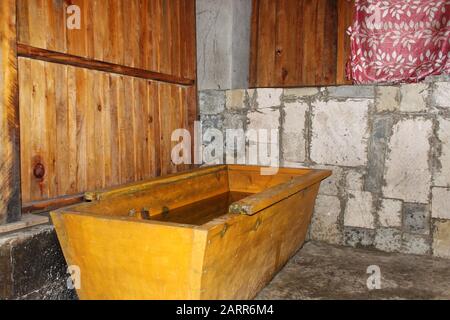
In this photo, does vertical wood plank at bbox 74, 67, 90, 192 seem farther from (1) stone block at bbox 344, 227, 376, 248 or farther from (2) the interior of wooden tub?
(1) stone block at bbox 344, 227, 376, 248

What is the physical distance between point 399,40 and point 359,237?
1.64 metres

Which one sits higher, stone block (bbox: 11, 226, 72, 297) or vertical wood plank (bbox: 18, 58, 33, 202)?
vertical wood plank (bbox: 18, 58, 33, 202)

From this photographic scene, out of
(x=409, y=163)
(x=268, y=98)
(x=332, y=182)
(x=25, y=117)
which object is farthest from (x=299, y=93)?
(x=25, y=117)

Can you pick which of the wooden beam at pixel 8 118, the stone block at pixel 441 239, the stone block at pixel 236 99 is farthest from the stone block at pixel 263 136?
the wooden beam at pixel 8 118

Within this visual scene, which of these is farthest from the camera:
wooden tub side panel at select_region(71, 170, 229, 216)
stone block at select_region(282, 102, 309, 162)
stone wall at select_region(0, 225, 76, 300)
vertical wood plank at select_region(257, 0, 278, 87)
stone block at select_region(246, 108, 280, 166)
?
vertical wood plank at select_region(257, 0, 278, 87)

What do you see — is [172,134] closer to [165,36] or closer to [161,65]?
[161,65]

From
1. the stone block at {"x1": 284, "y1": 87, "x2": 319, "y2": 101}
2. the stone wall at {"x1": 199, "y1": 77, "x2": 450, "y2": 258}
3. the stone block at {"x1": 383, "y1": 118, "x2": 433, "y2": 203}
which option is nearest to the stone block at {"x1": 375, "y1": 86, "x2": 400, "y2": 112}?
the stone wall at {"x1": 199, "y1": 77, "x2": 450, "y2": 258}

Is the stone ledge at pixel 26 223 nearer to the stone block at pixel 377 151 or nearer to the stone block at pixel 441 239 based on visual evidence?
the stone block at pixel 377 151

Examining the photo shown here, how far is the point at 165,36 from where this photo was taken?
3230 mm

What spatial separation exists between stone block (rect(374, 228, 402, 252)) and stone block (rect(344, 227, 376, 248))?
4cm

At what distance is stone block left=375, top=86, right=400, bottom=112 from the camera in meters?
3.05

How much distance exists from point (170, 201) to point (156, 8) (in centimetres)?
158

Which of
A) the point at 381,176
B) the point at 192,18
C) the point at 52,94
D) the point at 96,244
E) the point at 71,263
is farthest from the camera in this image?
the point at 192,18

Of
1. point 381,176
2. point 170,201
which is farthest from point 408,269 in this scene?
point 170,201
